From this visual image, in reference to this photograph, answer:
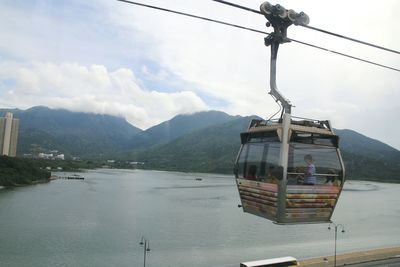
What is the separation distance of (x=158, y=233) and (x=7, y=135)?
134 m

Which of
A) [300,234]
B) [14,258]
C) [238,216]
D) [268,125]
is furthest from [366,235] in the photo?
[268,125]

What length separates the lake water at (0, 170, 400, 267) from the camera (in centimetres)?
3362

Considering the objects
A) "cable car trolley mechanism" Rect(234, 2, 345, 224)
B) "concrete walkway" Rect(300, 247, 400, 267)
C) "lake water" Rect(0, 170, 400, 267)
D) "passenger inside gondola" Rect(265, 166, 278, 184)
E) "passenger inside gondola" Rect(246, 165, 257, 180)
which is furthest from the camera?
"lake water" Rect(0, 170, 400, 267)

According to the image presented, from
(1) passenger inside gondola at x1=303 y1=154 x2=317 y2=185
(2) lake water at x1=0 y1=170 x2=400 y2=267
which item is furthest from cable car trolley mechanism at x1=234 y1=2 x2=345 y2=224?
(2) lake water at x1=0 y1=170 x2=400 y2=267

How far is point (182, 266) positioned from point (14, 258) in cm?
1318

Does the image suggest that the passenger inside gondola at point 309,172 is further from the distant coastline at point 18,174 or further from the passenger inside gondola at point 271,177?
the distant coastline at point 18,174

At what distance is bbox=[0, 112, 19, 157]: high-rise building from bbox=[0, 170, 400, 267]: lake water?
302ft

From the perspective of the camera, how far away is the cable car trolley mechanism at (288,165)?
5.66m

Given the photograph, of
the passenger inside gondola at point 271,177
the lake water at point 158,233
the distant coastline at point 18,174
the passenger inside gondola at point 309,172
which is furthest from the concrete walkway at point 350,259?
the distant coastline at point 18,174

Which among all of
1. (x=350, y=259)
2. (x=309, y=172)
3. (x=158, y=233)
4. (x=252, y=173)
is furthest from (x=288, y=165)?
(x=158, y=233)

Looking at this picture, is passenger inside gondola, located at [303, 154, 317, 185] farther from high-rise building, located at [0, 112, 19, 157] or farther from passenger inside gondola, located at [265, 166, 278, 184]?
high-rise building, located at [0, 112, 19, 157]

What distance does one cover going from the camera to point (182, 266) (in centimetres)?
3183

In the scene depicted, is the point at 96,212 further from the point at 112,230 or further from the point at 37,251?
the point at 37,251

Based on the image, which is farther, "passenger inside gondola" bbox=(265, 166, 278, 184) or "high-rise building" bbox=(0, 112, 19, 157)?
"high-rise building" bbox=(0, 112, 19, 157)
